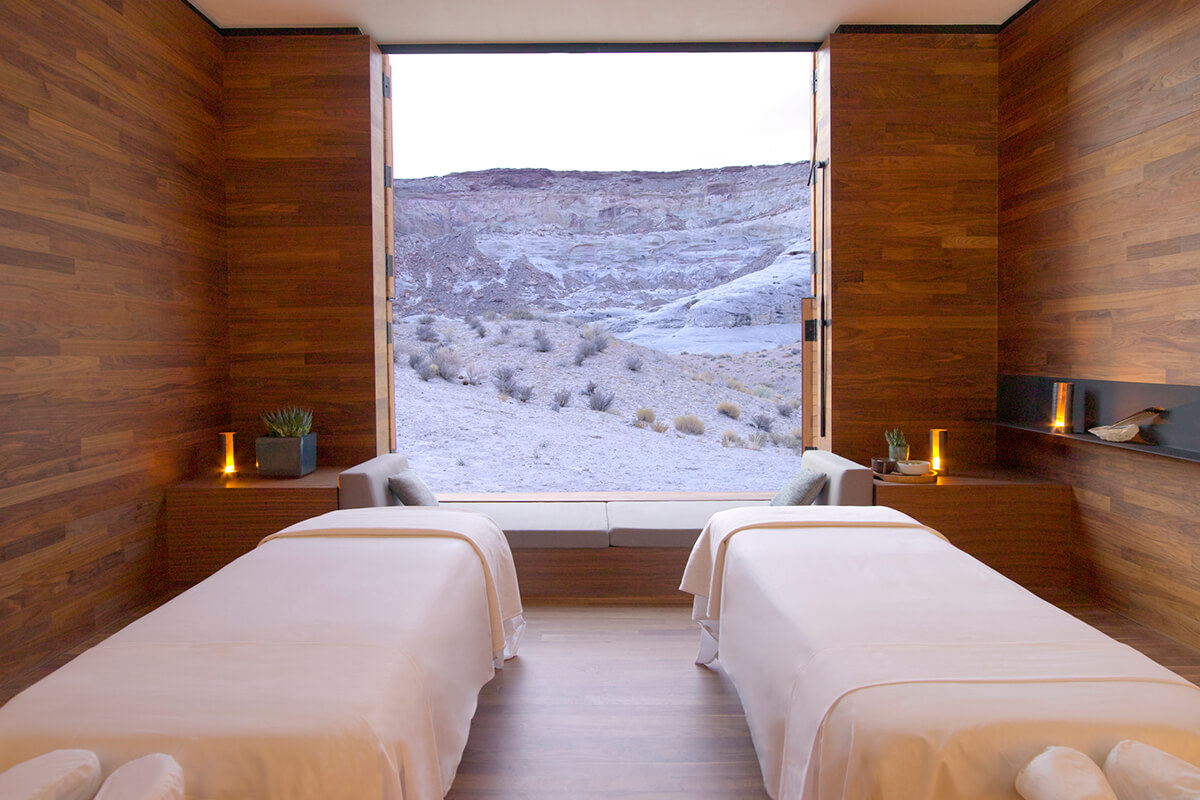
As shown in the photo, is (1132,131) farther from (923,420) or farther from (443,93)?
(443,93)

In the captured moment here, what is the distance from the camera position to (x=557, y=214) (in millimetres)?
6680

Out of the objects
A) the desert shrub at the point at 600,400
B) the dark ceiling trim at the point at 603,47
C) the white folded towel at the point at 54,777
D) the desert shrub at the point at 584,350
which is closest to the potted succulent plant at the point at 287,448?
the dark ceiling trim at the point at 603,47

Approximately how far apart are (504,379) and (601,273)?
1377mm

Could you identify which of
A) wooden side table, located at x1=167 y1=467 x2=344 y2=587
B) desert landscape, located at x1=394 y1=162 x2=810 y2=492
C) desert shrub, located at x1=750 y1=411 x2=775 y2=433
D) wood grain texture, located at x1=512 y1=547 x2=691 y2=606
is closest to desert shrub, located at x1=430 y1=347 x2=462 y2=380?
desert landscape, located at x1=394 y1=162 x2=810 y2=492

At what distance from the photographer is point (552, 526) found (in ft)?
11.1

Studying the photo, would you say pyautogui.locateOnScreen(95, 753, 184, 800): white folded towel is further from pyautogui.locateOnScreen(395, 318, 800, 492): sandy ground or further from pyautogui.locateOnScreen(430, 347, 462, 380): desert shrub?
pyautogui.locateOnScreen(430, 347, 462, 380): desert shrub

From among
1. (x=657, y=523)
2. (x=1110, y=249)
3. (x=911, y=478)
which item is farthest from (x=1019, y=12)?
(x=657, y=523)

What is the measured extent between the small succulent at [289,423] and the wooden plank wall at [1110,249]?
12.4ft

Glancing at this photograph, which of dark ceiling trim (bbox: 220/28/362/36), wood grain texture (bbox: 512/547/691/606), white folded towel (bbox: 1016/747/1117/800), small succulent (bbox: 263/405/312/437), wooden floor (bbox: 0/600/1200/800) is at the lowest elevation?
wooden floor (bbox: 0/600/1200/800)

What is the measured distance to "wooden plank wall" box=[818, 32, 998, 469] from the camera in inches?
154

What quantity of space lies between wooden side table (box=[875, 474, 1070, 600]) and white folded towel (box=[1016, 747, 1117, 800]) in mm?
2332

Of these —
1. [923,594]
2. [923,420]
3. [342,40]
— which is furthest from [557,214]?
[923,594]

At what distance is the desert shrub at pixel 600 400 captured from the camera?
616 cm

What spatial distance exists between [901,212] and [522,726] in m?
3.26
